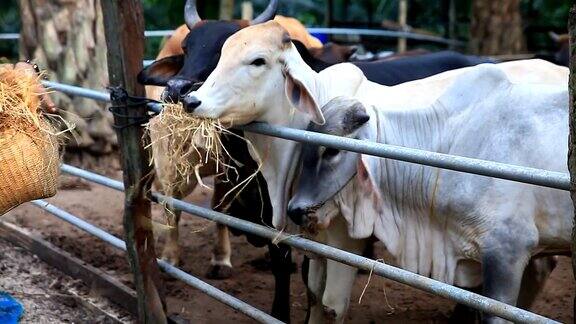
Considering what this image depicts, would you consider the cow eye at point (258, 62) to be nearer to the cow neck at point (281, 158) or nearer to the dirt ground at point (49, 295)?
the cow neck at point (281, 158)

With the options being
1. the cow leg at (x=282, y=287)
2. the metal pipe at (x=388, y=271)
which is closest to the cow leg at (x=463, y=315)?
the cow leg at (x=282, y=287)

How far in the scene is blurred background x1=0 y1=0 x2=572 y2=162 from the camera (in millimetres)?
8461

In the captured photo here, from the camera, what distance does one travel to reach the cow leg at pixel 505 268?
11.6 feet

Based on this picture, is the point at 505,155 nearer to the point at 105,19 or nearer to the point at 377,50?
the point at 105,19

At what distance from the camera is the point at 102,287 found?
16.8ft

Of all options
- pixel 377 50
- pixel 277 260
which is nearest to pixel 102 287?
pixel 277 260

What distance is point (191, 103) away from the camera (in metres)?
3.65

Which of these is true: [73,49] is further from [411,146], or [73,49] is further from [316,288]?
[411,146]

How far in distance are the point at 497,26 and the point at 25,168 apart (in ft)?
26.1

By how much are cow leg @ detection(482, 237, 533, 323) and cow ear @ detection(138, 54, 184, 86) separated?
1.84 meters

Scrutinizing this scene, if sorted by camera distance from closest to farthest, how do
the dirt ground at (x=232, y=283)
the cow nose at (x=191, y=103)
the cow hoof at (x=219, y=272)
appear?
the cow nose at (x=191, y=103), the dirt ground at (x=232, y=283), the cow hoof at (x=219, y=272)

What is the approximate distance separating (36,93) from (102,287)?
164 centimetres

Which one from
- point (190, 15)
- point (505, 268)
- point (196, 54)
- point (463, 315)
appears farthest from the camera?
point (190, 15)

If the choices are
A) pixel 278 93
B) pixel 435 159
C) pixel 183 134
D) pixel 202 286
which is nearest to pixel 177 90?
pixel 183 134
